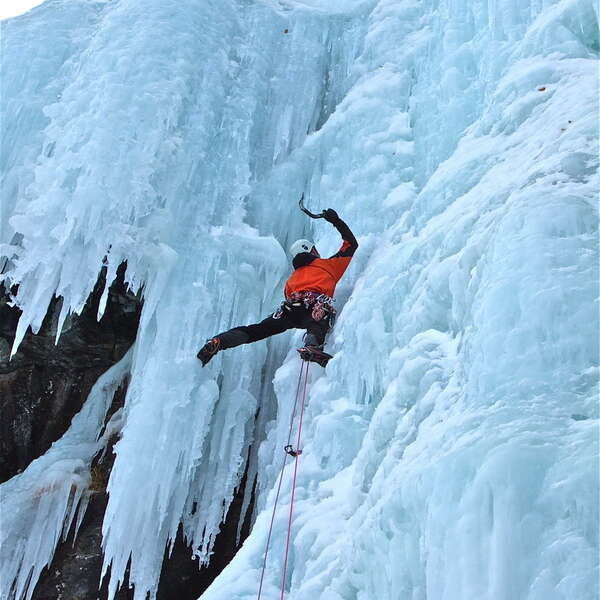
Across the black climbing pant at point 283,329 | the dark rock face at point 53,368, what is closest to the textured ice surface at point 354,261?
the black climbing pant at point 283,329

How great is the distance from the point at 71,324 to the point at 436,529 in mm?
5415

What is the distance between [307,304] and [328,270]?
363 mm

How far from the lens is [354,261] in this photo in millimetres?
4895

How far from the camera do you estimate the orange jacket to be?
4773 mm

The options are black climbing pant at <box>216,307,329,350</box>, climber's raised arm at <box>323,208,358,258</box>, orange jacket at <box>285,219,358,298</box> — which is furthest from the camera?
climber's raised arm at <box>323,208,358,258</box>

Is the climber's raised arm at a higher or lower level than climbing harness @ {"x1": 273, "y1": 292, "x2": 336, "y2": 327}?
higher

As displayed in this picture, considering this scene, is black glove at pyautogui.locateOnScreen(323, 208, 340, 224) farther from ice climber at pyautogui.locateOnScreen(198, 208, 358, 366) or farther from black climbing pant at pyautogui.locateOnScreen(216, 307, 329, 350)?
black climbing pant at pyautogui.locateOnScreen(216, 307, 329, 350)

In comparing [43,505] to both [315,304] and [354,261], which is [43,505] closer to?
[315,304]

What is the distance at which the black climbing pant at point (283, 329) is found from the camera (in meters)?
4.45

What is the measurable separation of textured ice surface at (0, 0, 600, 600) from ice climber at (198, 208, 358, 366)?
0.45 ft

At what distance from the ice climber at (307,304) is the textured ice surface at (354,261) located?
137 mm

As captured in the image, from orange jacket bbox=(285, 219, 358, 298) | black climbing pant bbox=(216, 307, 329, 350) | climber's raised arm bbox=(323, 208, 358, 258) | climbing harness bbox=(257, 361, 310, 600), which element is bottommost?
climbing harness bbox=(257, 361, 310, 600)

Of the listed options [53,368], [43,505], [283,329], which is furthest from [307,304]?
[53,368]

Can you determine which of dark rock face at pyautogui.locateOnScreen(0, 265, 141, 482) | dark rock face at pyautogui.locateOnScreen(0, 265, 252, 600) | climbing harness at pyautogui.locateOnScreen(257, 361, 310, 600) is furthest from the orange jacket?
dark rock face at pyautogui.locateOnScreen(0, 265, 141, 482)
